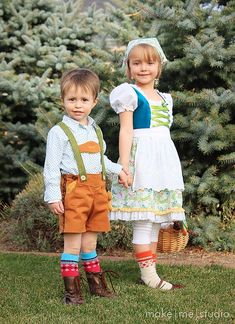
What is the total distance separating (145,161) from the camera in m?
4.83

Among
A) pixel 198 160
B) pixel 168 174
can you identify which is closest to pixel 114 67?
pixel 198 160

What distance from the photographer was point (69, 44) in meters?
9.09

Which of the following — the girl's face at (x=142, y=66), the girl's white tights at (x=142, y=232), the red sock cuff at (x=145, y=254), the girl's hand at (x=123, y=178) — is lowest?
the red sock cuff at (x=145, y=254)

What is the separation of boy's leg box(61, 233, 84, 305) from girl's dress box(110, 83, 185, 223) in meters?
0.49

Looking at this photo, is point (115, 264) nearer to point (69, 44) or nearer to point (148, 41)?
point (148, 41)

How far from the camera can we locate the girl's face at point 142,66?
4914 mm

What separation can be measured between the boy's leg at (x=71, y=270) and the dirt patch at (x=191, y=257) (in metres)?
1.51

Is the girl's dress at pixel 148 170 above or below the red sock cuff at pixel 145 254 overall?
above

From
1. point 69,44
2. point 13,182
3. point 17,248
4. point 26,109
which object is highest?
point 69,44

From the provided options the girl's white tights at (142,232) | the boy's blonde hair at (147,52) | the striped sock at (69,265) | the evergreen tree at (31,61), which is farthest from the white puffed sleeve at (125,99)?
the evergreen tree at (31,61)

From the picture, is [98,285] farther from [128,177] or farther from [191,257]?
[191,257]

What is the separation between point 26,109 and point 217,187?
3.09 meters

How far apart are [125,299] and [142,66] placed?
160 cm

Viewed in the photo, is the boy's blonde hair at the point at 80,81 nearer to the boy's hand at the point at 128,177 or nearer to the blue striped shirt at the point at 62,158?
the blue striped shirt at the point at 62,158
